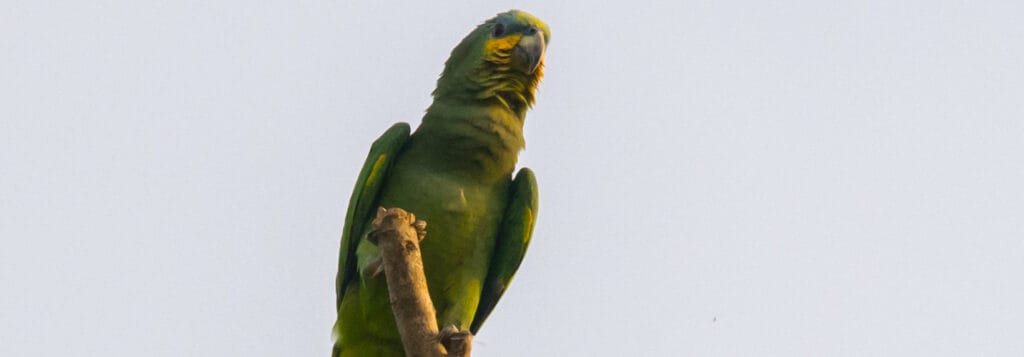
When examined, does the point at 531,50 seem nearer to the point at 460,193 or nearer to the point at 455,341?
the point at 460,193

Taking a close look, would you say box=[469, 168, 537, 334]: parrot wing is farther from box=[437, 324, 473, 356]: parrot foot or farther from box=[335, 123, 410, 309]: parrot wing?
box=[437, 324, 473, 356]: parrot foot

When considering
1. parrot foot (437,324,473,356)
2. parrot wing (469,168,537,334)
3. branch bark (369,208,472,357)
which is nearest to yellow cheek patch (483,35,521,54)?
parrot wing (469,168,537,334)

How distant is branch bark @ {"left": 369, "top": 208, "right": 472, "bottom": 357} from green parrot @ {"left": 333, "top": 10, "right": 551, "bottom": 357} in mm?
1894

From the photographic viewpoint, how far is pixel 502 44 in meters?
7.57

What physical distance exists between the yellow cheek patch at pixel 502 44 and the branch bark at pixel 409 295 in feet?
9.26

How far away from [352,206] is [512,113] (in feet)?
3.56

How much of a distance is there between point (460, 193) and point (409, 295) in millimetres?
2365

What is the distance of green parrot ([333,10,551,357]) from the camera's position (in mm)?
7047

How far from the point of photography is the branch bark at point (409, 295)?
4.72m

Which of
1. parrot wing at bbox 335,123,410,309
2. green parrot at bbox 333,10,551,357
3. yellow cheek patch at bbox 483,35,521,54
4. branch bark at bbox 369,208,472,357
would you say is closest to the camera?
branch bark at bbox 369,208,472,357

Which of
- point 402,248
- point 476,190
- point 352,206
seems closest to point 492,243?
point 476,190

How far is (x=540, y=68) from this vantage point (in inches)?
304

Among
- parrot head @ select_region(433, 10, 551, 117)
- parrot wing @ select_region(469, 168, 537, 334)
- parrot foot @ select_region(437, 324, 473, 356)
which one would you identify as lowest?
parrot foot @ select_region(437, 324, 473, 356)

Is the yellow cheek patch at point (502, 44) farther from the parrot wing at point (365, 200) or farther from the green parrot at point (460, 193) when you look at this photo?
the parrot wing at point (365, 200)
